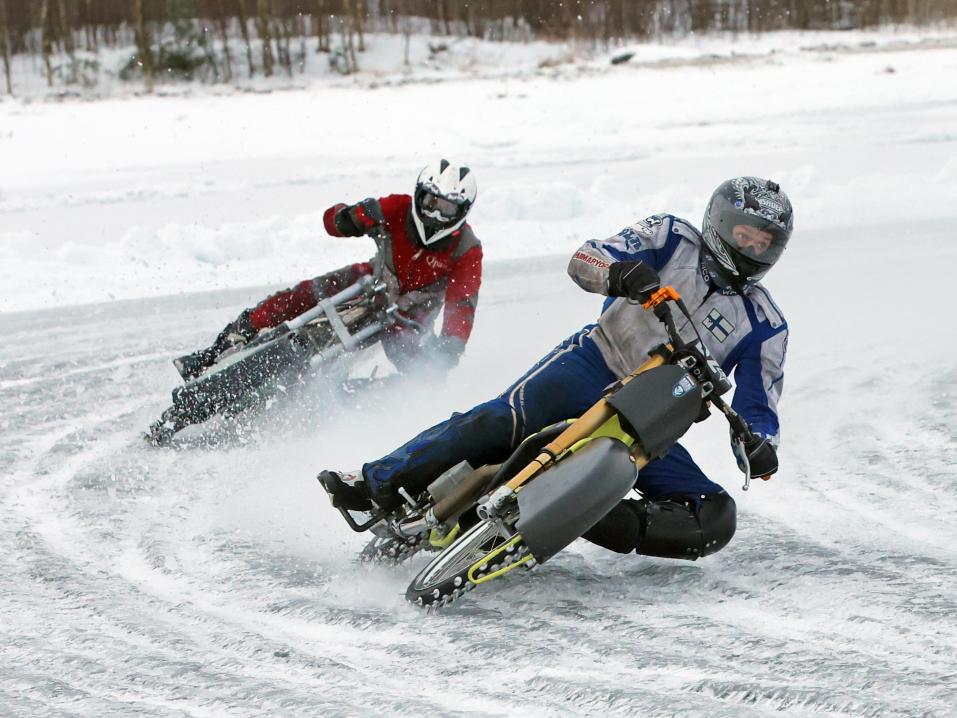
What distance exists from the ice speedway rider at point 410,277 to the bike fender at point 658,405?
3.16 metres

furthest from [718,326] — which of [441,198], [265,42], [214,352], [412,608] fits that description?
[265,42]

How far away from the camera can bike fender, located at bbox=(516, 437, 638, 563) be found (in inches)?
170

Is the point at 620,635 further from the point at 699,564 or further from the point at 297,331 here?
the point at 297,331

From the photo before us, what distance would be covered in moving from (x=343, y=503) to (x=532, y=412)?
2.87 ft

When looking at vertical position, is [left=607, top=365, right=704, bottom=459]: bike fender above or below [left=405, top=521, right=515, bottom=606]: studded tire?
above


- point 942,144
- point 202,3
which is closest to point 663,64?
point 942,144

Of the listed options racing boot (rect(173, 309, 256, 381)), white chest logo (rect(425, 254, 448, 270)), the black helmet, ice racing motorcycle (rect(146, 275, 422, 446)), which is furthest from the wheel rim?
racing boot (rect(173, 309, 256, 381))

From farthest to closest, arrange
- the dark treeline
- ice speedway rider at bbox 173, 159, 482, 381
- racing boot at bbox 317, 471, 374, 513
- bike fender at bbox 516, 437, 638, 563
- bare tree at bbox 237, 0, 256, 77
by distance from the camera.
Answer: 1. the dark treeline
2. bare tree at bbox 237, 0, 256, 77
3. ice speedway rider at bbox 173, 159, 482, 381
4. racing boot at bbox 317, 471, 374, 513
5. bike fender at bbox 516, 437, 638, 563

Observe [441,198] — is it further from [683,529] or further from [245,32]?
[245,32]

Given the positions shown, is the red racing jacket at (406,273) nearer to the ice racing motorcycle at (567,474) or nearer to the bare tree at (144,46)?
the ice racing motorcycle at (567,474)

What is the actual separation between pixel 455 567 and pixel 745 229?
180 cm

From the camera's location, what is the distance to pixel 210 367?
770 centimetres

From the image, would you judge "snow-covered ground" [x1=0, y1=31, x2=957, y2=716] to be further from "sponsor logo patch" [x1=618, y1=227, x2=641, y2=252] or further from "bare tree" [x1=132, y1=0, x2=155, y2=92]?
"bare tree" [x1=132, y1=0, x2=155, y2=92]

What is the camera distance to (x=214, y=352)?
25.9ft
